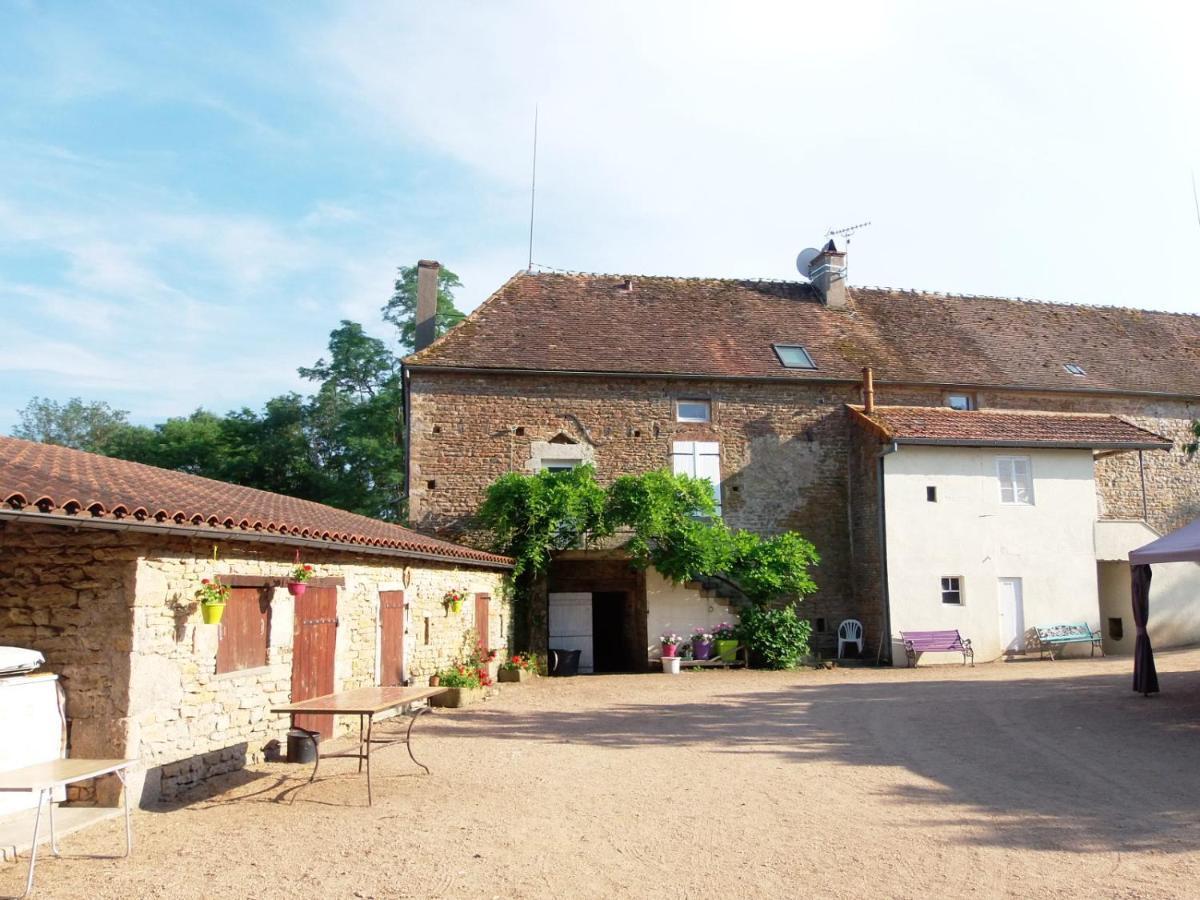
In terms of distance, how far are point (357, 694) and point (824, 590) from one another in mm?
13438

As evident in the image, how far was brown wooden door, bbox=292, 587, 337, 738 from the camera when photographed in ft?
30.4

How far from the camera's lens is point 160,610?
22.7 feet

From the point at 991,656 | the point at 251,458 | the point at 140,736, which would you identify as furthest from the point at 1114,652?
the point at 251,458

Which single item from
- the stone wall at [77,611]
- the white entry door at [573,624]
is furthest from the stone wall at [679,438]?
the stone wall at [77,611]

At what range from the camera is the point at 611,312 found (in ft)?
69.1

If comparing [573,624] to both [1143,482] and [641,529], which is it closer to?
[641,529]

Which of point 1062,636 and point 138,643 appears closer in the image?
point 138,643

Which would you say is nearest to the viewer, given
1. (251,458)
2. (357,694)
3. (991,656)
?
(357,694)

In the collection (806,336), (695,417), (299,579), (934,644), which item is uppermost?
(806,336)

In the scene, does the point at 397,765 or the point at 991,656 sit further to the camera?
the point at 991,656

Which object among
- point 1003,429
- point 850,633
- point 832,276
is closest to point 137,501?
point 850,633

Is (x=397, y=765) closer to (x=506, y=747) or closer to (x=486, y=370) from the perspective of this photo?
(x=506, y=747)

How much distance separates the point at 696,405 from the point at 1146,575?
31.0 ft

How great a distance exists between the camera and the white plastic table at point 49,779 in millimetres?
4875
